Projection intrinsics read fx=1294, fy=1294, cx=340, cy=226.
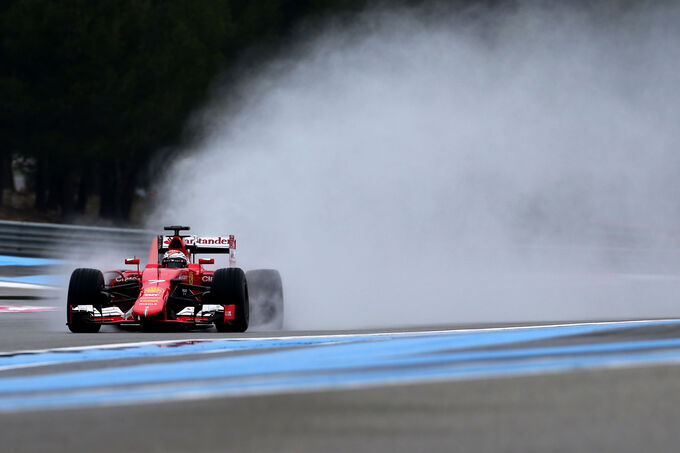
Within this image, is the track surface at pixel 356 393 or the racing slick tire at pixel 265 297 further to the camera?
the racing slick tire at pixel 265 297

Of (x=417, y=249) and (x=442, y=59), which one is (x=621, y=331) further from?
(x=442, y=59)

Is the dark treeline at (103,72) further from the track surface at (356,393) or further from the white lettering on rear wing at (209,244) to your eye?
the track surface at (356,393)

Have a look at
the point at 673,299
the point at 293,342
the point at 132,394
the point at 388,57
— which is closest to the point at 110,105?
the point at 388,57

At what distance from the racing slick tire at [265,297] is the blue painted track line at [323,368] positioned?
2746 millimetres

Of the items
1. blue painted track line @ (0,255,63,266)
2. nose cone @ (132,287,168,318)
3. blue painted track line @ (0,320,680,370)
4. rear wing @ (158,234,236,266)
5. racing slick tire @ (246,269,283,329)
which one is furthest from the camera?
blue painted track line @ (0,255,63,266)

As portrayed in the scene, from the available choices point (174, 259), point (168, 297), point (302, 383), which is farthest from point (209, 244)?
point (302, 383)

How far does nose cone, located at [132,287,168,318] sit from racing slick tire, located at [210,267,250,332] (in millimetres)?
496

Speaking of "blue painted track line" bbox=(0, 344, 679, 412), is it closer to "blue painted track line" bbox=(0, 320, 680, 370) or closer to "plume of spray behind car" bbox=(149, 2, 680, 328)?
"blue painted track line" bbox=(0, 320, 680, 370)

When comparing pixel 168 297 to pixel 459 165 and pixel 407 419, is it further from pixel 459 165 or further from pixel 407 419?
pixel 459 165

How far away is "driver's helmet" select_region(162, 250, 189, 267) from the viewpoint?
13445 millimetres

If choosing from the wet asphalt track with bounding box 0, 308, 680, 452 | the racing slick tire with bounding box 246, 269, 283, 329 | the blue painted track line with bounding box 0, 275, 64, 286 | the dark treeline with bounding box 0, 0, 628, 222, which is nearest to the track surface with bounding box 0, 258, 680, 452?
the wet asphalt track with bounding box 0, 308, 680, 452

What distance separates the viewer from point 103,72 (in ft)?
126

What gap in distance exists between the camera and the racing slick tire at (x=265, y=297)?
1376cm

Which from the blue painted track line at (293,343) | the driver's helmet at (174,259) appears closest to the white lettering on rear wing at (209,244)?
the driver's helmet at (174,259)
